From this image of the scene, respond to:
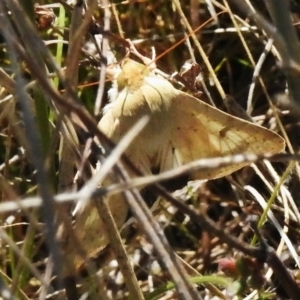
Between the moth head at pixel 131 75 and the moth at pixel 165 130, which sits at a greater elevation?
the moth head at pixel 131 75

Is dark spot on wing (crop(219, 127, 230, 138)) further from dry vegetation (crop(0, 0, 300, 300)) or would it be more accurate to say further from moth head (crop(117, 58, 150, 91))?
moth head (crop(117, 58, 150, 91))

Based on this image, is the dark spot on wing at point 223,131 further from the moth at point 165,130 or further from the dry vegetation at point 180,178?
the dry vegetation at point 180,178

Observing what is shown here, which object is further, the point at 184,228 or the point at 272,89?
the point at 272,89

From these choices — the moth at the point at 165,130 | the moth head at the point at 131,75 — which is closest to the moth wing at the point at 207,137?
the moth at the point at 165,130

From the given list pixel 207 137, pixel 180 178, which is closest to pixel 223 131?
pixel 207 137

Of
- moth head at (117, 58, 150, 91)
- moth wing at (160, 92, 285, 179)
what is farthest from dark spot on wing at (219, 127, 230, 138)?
moth head at (117, 58, 150, 91)

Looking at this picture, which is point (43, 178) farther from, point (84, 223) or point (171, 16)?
point (171, 16)

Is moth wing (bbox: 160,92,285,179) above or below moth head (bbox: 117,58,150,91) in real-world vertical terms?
below

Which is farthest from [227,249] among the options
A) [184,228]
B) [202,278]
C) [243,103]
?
[202,278]
